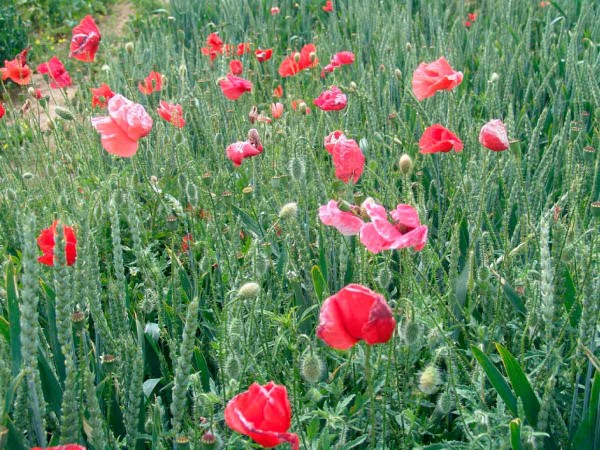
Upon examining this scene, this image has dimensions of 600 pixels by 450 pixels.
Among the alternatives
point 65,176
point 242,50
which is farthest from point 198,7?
point 65,176

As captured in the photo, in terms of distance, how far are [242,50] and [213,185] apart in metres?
1.42

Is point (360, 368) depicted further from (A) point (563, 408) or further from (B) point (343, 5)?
(B) point (343, 5)

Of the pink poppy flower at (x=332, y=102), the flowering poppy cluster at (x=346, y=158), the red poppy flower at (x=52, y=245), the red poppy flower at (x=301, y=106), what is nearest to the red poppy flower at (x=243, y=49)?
the red poppy flower at (x=301, y=106)

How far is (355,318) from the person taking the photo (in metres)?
1.03

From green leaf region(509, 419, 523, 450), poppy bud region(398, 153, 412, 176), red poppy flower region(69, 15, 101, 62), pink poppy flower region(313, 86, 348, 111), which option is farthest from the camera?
red poppy flower region(69, 15, 101, 62)

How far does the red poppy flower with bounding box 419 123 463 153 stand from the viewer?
175 centimetres

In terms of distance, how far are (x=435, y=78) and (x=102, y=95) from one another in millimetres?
1516

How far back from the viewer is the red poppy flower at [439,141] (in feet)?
5.75

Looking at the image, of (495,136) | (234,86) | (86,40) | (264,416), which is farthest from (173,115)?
(264,416)

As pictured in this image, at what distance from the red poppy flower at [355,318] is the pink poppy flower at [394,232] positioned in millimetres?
182

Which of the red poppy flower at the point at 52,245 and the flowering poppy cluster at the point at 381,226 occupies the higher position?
the flowering poppy cluster at the point at 381,226

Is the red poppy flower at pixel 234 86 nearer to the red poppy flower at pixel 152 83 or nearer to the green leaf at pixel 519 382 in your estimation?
the red poppy flower at pixel 152 83

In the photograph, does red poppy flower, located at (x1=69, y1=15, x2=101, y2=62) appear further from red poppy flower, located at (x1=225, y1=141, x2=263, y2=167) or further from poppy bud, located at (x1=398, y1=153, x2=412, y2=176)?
poppy bud, located at (x1=398, y1=153, x2=412, y2=176)

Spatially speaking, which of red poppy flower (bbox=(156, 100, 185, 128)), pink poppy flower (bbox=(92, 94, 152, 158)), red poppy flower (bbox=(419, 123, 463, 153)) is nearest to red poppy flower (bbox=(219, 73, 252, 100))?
red poppy flower (bbox=(156, 100, 185, 128))
